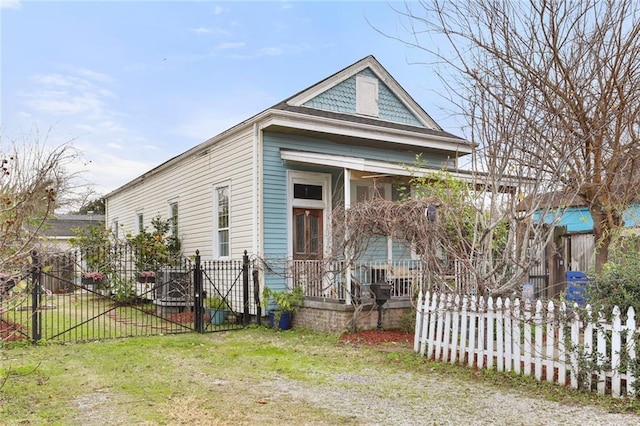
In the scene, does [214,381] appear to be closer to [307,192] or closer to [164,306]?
[307,192]

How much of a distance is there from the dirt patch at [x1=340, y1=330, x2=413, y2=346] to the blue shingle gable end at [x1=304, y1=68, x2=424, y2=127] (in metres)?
6.26

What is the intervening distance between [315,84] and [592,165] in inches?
278

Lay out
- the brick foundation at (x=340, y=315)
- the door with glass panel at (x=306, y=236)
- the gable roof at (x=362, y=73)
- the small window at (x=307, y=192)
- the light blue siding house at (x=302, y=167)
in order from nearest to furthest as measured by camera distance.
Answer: the brick foundation at (x=340, y=315) → the light blue siding house at (x=302, y=167) → the door with glass panel at (x=306, y=236) → the small window at (x=307, y=192) → the gable roof at (x=362, y=73)

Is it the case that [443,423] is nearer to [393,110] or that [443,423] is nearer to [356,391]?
[356,391]

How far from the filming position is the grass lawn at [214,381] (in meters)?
5.00

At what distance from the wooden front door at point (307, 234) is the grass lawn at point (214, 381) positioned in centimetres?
305

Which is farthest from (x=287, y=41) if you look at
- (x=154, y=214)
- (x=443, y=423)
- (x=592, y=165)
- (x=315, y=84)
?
(x=443, y=423)

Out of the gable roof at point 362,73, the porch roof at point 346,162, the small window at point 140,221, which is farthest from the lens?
the small window at point 140,221

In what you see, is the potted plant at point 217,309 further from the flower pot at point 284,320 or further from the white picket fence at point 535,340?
the white picket fence at point 535,340

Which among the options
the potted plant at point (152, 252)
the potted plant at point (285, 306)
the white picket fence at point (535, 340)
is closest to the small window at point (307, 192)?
the potted plant at point (285, 306)

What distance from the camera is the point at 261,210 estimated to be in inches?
446

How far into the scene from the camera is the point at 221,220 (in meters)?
13.2

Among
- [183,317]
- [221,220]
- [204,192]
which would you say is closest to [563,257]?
[221,220]

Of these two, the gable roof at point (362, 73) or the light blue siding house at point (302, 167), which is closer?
the light blue siding house at point (302, 167)
